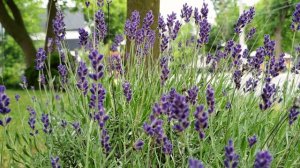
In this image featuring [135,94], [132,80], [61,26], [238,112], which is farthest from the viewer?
[132,80]

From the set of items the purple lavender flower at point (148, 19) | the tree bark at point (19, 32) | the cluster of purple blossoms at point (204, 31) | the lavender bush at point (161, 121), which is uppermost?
the purple lavender flower at point (148, 19)

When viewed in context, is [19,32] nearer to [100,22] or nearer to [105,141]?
[100,22]

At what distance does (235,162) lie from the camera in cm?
150

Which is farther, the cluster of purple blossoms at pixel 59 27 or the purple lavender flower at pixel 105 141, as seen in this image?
the cluster of purple blossoms at pixel 59 27

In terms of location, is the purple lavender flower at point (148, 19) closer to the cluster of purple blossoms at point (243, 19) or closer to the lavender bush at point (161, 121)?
the lavender bush at point (161, 121)

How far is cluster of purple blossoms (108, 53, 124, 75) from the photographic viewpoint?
138 inches

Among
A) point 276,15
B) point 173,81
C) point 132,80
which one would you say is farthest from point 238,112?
point 276,15

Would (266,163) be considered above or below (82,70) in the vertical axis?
below

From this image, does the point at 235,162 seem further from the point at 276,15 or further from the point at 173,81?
the point at 276,15

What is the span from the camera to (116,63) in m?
3.60

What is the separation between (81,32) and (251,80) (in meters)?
1.32

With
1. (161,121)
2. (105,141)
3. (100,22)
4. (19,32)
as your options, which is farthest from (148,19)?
(19,32)

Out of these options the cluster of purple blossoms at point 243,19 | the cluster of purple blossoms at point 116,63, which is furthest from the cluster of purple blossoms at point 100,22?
the cluster of purple blossoms at point 243,19

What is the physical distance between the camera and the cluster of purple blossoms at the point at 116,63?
351 cm
